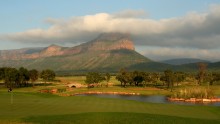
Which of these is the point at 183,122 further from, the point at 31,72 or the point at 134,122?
the point at 31,72

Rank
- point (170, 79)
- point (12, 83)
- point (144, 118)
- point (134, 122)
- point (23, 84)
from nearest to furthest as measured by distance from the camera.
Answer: point (134, 122) → point (144, 118) → point (12, 83) → point (170, 79) → point (23, 84)

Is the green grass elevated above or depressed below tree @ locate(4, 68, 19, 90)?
below

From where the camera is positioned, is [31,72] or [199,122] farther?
[31,72]

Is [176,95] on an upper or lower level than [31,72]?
lower

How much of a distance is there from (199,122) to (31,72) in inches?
5993

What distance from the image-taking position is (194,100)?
11744 cm

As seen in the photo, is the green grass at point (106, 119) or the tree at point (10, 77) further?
the tree at point (10, 77)

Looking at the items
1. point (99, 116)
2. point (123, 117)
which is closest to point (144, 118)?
point (123, 117)

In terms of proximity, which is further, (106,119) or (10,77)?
(10,77)

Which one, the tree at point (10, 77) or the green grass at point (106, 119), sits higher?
the tree at point (10, 77)

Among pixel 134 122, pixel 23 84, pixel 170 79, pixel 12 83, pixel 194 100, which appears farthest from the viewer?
pixel 23 84

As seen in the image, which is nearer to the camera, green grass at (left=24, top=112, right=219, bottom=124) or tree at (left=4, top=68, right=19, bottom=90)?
green grass at (left=24, top=112, right=219, bottom=124)

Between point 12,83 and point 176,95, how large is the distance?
94484 mm

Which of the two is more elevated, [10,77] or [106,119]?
[10,77]
